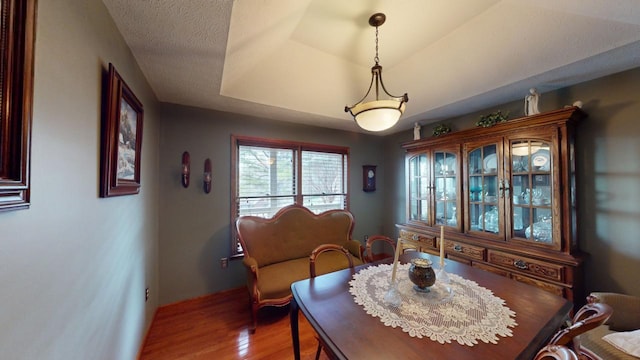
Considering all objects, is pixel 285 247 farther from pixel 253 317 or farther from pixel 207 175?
pixel 207 175

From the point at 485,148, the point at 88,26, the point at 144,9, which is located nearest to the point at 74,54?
the point at 88,26

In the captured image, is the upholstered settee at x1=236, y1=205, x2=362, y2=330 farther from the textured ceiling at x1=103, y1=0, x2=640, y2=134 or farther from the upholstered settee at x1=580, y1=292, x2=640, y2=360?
the upholstered settee at x1=580, y1=292, x2=640, y2=360

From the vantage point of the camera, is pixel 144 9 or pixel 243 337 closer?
pixel 144 9

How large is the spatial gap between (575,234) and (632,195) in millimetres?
493

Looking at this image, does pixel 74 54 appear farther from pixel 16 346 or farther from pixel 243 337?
pixel 243 337

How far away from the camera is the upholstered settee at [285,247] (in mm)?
2252

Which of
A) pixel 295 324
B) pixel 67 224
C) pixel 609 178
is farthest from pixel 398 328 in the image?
pixel 609 178

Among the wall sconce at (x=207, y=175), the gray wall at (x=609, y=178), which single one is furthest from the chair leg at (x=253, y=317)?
the gray wall at (x=609, y=178)

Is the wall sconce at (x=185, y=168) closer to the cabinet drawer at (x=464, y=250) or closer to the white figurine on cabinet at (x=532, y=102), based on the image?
the cabinet drawer at (x=464, y=250)

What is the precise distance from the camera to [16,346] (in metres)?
0.59

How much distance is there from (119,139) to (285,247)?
2.04 m

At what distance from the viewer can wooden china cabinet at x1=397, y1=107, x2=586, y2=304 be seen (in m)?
1.95

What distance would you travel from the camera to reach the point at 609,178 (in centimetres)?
196

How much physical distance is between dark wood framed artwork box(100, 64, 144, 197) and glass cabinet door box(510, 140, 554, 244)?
3307 millimetres
